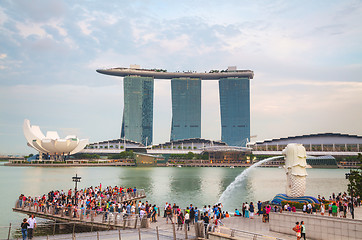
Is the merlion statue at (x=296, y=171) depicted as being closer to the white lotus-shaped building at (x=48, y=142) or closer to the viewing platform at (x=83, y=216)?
the viewing platform at (x=83, y=216)

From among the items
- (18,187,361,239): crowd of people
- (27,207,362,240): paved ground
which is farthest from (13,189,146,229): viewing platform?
(27,207,362,240): paved ground

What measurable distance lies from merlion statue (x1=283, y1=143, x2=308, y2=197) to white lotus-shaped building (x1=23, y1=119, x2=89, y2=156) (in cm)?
12765

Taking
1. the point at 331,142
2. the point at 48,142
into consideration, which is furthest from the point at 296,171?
the point at 331,142

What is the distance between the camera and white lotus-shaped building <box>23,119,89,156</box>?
139 meters

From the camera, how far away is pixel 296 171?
2617 cm

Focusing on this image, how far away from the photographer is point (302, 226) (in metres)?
15.9

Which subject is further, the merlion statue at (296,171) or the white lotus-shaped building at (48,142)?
the white lotus-shaped building at (48,142)

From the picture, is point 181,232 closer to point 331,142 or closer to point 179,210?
point 179,210

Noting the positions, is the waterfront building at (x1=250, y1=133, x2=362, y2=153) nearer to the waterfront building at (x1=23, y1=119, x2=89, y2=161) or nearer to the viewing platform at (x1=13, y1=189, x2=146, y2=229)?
the waterfront building at (x1=23, y1=119, x2=89, y2=161)

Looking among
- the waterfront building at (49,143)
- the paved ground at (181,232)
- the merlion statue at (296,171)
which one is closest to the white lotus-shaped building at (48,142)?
the waterfront building at (49,143)

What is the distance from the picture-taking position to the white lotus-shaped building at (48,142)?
139000mm

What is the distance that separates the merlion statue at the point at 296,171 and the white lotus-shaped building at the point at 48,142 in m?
128

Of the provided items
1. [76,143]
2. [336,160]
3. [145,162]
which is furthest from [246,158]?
[76,143]

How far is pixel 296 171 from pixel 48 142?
12961cm
